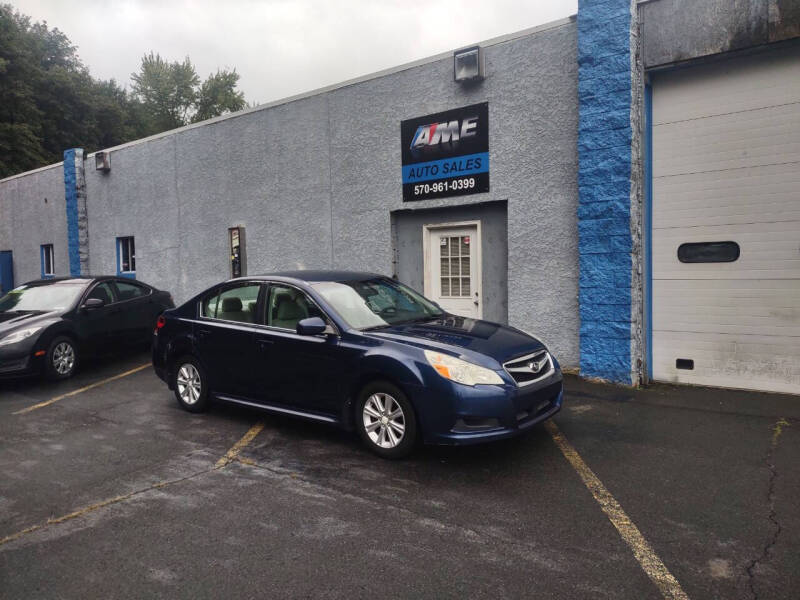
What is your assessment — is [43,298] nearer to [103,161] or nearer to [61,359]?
[61,359]

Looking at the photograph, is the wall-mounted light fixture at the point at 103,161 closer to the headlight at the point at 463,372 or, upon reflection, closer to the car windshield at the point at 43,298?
the car windshield at the point at 43,298

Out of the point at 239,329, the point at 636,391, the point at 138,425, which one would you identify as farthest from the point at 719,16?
the point at 138,425

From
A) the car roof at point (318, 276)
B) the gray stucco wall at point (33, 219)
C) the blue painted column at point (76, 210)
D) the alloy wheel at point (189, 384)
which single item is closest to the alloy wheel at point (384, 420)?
the car roof at point (318, 276)

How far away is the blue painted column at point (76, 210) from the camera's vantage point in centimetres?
1582

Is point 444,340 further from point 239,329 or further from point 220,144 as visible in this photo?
point 220,144

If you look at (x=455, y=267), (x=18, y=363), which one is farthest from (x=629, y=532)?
(x=18, y=363)

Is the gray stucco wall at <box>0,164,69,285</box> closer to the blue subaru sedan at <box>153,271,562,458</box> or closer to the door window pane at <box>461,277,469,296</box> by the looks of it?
the blue subaru sedan at <box>153,271,562,458</box>

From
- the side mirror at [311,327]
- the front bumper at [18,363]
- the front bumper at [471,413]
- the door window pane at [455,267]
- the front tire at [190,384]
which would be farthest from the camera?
the door window pane at [455,267]

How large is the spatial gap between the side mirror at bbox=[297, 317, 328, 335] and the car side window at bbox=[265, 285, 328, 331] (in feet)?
0.71

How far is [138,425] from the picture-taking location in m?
6.21

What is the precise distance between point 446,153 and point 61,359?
6365 millimetres

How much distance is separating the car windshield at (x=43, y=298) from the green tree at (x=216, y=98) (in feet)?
140

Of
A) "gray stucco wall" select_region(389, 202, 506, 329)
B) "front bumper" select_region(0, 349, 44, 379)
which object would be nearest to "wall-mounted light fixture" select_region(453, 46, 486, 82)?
"gray stucco wall" select_region(389, 202, 506, 329)

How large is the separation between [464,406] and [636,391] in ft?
12.2
